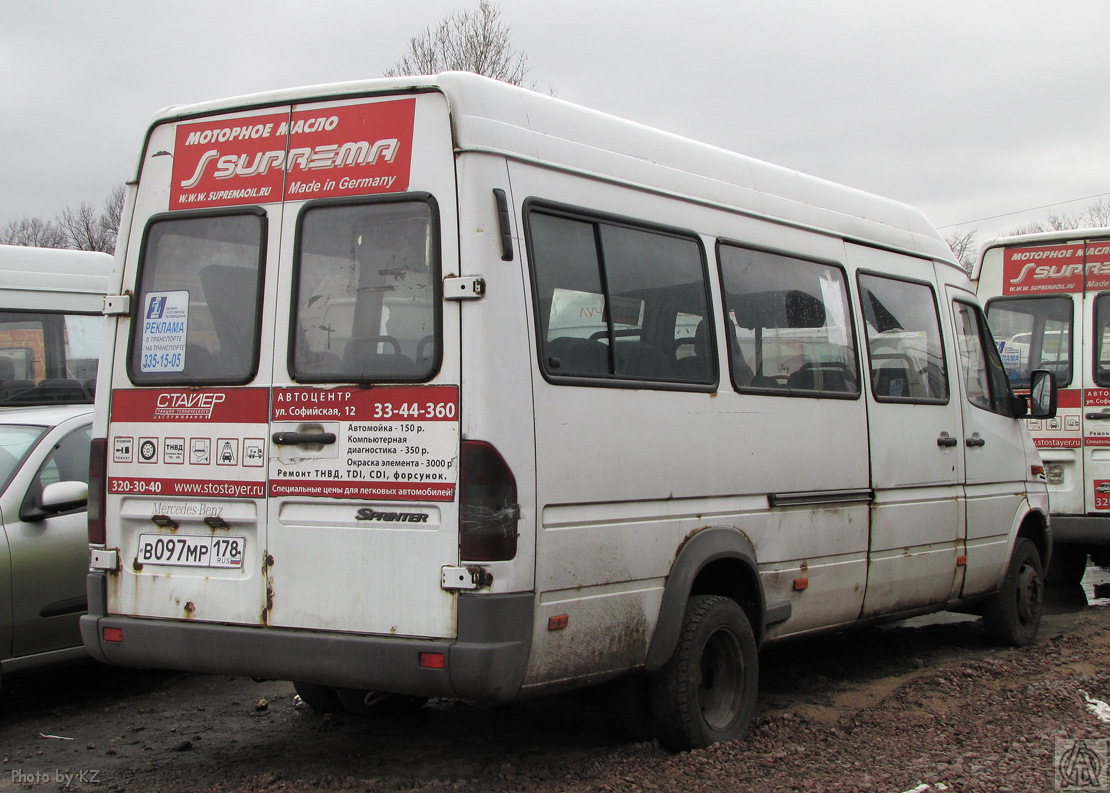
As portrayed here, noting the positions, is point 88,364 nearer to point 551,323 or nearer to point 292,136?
point 292,136

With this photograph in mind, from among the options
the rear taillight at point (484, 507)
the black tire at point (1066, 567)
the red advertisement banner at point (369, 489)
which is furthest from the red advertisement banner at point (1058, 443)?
the red advertisement banner at point (369, 489)

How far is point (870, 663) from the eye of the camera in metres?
7.29

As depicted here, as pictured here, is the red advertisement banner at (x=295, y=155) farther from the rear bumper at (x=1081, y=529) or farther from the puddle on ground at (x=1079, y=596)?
the puddle on ground at (x=1079, y=596)

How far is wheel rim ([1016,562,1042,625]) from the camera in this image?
7.80 m

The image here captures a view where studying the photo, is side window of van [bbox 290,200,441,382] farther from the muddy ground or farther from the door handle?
the muddy ground

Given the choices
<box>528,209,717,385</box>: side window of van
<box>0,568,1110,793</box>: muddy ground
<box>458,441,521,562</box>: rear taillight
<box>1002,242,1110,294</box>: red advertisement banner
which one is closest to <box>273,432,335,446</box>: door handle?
<box>458,441,521,562</box>: rear taillight

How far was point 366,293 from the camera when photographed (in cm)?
442

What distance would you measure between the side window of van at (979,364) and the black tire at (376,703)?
404 centimetres

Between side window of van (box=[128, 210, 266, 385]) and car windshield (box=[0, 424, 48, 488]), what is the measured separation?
1650 mm

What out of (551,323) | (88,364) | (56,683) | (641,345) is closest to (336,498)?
(551,323)

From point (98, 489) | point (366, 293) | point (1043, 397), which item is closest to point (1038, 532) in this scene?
point (1043, 397)

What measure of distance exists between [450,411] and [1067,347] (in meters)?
7.51

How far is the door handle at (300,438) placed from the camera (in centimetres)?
439

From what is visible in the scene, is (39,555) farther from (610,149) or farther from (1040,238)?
(1040,238)
